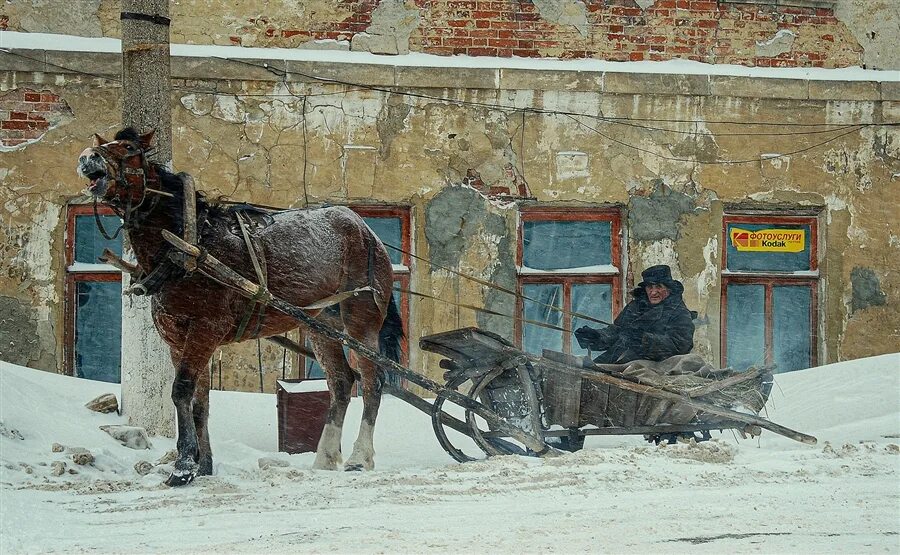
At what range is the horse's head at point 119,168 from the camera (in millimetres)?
5846

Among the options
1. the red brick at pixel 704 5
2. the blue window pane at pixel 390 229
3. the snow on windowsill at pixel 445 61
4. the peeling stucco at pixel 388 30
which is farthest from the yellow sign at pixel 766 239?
the peeling stucco at pixel 388 30

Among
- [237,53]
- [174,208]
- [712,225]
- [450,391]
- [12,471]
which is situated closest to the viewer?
[12,471]

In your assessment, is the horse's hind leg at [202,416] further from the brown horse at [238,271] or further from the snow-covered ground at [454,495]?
the snow-covered ground at [454,495]

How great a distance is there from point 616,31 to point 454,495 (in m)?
6.89

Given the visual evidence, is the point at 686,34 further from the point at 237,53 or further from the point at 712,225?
the point at 237,53

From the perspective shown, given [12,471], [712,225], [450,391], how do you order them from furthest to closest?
[712,225] < [450,391] < [12,471]

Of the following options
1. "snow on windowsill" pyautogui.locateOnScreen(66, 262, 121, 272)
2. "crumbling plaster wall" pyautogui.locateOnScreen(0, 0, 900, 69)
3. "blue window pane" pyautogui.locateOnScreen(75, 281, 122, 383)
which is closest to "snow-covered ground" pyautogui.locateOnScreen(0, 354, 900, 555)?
"blue window pane" pyautogui.locateOnScreen(75, 281, 122, 383)

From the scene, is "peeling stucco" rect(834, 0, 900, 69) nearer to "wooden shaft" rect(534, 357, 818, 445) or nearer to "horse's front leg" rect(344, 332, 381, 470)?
"wooden shaft" rect(534, 357, 818, 445)

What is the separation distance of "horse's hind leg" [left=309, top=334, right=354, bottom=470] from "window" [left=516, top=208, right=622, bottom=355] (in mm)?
3898

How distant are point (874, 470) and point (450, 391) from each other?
8.40 ft

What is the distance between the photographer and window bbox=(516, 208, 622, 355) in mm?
11148

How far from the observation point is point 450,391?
695 cm

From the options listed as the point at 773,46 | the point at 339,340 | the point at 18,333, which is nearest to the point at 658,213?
the point at 773,46

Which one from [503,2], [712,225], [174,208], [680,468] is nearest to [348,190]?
[503,2]
